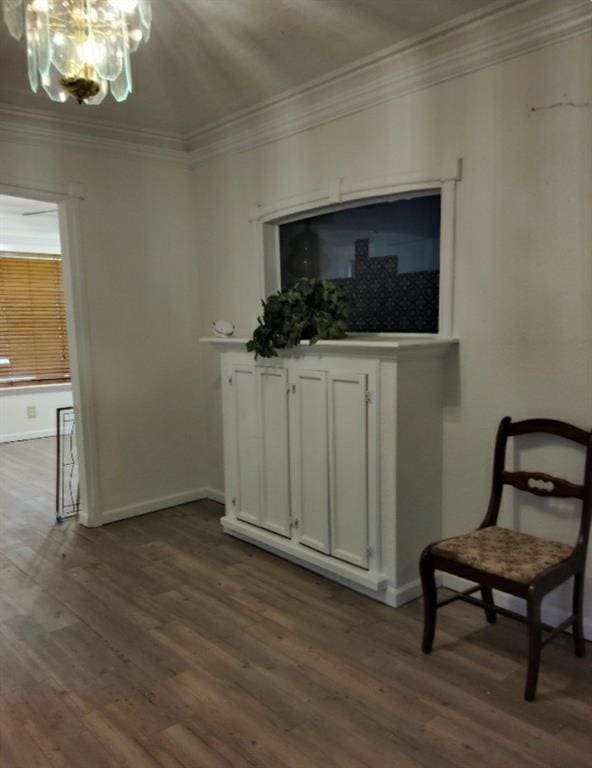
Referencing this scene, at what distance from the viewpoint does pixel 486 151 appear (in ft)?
9.04

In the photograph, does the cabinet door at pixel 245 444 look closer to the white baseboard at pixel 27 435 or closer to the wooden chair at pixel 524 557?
the wooden chair at pixel 524 557

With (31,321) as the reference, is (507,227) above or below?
above

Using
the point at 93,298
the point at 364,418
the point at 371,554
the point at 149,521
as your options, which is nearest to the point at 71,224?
the point at 93,298

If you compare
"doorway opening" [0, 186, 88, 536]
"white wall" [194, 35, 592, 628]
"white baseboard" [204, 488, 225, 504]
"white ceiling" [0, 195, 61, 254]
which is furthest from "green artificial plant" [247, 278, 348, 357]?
"doorway opening" [0, 186, 88, 536]

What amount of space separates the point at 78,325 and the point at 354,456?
2.14 meters

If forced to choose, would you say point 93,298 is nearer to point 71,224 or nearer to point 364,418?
point 71,224

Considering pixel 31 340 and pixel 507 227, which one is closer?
pixel 507 227

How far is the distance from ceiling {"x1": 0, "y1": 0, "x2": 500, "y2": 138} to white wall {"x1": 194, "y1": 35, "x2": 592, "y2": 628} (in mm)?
341

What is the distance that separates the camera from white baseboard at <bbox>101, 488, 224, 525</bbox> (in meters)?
4.25

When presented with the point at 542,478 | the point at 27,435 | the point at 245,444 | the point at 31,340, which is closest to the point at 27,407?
the point at 27,435

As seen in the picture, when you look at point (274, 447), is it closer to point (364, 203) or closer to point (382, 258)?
point (382, 258)

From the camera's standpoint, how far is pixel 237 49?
2908 millimetres

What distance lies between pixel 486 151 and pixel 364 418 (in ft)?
4.43

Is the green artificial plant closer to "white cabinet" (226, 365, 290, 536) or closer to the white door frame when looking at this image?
"white cabinet" (226, 365, 290, 536)
